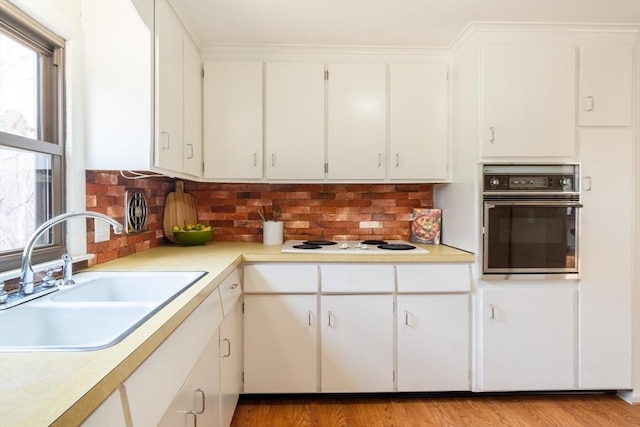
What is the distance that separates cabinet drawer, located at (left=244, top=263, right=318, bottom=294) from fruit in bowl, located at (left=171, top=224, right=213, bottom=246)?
20.2 inches

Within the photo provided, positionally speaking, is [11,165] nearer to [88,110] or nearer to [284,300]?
[88,110]

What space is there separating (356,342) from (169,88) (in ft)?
5.74

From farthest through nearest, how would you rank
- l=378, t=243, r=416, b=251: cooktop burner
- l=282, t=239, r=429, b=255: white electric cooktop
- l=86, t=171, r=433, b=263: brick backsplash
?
l=86, t=171, r=433, b=263: brick backsplash
l=378, t=243, r=416, b=251: cooktop burner
l=282, t=239, r=429, b=255: white electric cooktop

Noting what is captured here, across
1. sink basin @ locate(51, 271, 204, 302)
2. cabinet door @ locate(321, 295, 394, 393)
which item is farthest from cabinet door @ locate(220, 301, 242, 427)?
cabinet door @ locate(321, 295, 394, 393)

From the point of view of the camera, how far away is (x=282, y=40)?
225 centimetres

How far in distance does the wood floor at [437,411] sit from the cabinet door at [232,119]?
148 cm

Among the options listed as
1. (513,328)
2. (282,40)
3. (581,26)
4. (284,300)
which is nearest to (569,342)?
(513,328)

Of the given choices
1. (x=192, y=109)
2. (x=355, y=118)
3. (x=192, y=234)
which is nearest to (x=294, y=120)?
(x=355, y=118)

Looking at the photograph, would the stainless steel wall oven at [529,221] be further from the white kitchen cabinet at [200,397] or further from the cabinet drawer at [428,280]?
the white kitchen cabinet at [200,397]

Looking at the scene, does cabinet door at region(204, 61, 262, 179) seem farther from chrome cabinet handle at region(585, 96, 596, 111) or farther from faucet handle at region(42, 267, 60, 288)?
chrome cabinet handle at region(585, 96, 596, 111)

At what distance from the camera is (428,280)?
206 centimetres

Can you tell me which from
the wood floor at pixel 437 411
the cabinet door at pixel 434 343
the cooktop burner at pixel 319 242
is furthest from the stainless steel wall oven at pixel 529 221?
the cooktop burner at pixel 319 242

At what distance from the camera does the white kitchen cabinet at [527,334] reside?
2.05 m

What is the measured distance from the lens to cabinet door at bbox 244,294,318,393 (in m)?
2.05
